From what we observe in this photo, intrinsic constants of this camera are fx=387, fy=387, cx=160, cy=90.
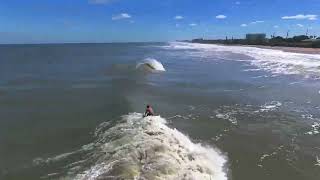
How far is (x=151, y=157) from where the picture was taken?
1468cm

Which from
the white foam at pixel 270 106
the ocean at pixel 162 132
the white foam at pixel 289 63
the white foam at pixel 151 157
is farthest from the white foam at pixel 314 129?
the white foam at pixel 289 63

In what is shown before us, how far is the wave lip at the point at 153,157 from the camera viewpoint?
534 inches

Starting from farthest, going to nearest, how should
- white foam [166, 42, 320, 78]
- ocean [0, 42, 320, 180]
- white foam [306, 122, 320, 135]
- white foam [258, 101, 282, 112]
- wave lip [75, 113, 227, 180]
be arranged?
white foam [166, 42, 320, 78]
white foam [258, 101, 282, 112]
white foam [306, 122, 320, 135]
ocean [0, 42, 320, 180]
wave lip [75, 113, 227, 180]

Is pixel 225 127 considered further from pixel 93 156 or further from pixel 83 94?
pixel 83 94

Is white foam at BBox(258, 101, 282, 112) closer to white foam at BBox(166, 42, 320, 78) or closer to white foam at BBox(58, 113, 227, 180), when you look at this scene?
white foam at BBox(58, 113, 227, 180)

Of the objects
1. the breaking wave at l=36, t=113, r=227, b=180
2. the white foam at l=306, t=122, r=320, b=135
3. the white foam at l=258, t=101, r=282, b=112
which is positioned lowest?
the white foam at l=306, t=122, r=320, b=135

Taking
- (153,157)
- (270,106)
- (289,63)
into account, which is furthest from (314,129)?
(289,63)

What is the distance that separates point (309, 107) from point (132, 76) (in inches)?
933

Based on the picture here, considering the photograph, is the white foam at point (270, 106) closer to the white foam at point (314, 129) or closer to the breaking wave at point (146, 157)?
the white foam at point (314, 129)

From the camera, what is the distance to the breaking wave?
13594 mm

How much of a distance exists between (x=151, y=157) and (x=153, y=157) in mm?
78

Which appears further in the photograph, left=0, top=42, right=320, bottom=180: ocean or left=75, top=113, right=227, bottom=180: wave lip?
left=0, top=42, right=320, bottom=180: ocean

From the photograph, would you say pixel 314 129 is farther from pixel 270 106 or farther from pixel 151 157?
pixel 151 157

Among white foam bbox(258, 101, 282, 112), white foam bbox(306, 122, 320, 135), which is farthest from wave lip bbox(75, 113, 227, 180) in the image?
white foam bbox(258, 101, 282, 112)
